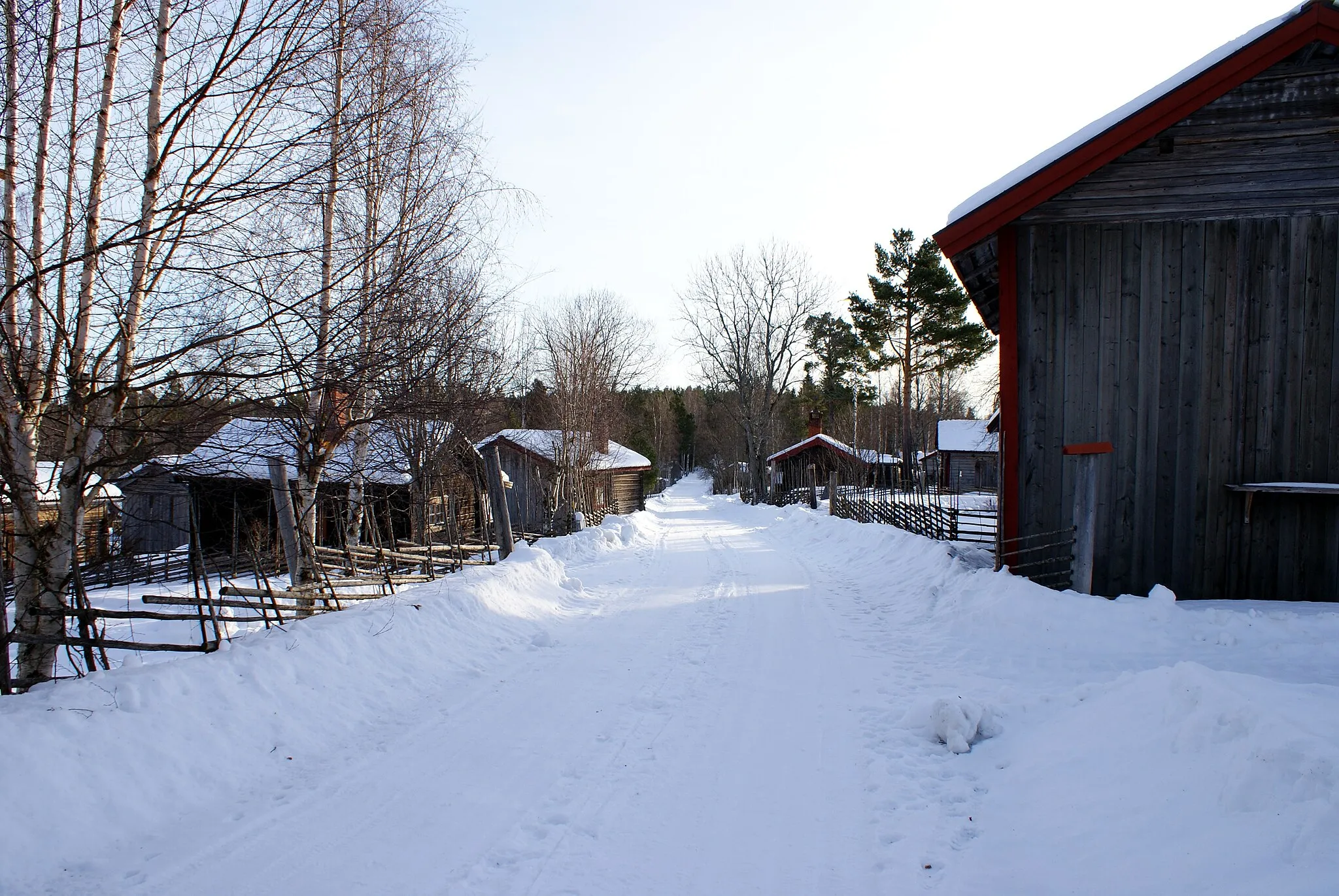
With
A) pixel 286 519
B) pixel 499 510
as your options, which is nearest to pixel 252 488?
pixel 499 510

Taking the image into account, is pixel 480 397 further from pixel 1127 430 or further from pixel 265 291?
pixel 1127 430

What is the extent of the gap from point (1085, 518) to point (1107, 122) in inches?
182

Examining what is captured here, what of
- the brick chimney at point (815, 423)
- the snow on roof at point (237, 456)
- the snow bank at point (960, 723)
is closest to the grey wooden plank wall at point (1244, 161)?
the snow bank at point (960, 723)

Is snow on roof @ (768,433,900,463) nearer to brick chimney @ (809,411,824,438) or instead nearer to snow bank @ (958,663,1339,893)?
brick chimney @ (809,411,824,438)

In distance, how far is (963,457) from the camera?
4950 cm

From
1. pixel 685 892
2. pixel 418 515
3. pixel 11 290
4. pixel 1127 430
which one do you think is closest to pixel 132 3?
pixel 11 290

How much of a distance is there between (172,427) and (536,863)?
3.58m

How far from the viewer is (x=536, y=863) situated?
11.4ft

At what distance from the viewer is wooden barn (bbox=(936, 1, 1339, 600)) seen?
26.3 feet

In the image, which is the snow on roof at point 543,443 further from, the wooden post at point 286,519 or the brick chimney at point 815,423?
the brick chimney at point 815,423

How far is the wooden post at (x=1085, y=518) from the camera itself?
24.6 ft

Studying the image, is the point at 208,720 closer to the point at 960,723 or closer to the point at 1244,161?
the point at 960,723

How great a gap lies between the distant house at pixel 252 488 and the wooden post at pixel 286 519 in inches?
6.3

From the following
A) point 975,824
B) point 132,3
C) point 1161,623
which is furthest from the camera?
point 1161,623
